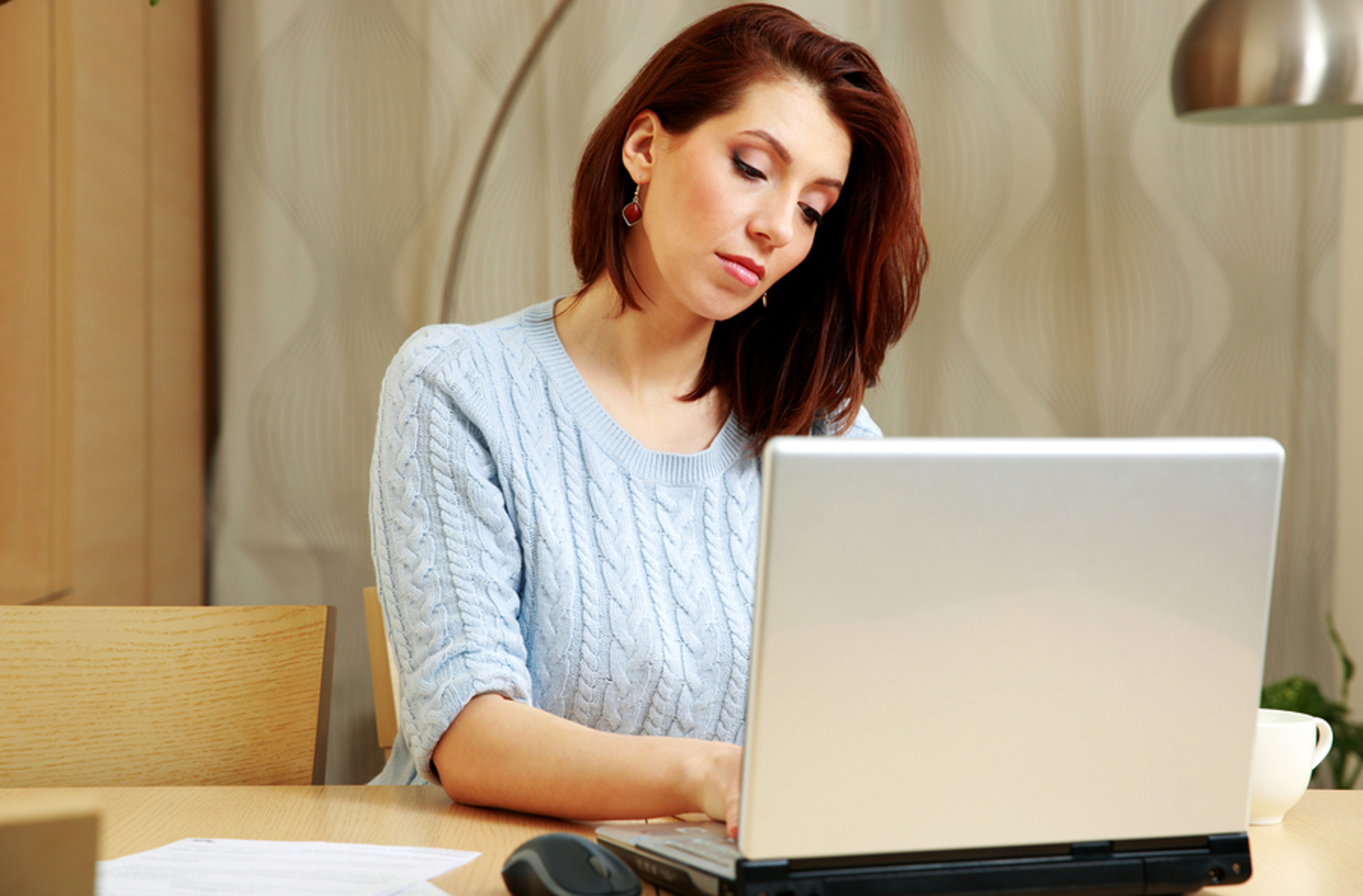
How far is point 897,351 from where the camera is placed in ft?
7.04

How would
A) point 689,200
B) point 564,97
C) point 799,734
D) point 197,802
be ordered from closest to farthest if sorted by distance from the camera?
1. point 799,734
2. point 197,802
3. point 689,200
4. point 564,97

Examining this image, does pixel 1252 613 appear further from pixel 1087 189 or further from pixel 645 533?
pixel 1087 189

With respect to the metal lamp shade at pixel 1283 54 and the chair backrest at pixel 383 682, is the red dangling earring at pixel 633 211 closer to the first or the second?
the chair backrest at pixel 383 682

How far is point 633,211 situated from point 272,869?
2.46 feet

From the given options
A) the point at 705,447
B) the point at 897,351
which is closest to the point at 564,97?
the point at 897,351

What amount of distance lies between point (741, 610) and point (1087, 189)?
1.32 meters

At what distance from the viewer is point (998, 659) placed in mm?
540

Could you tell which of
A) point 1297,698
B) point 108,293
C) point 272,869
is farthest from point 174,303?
point 1297,698

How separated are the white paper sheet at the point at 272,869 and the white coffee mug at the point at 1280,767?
519 millimetres

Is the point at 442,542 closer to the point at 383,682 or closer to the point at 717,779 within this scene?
the point at 717,779

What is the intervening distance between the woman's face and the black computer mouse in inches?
25.6

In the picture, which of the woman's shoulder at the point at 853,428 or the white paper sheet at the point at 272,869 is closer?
the white paper sheet at the point at 272,869

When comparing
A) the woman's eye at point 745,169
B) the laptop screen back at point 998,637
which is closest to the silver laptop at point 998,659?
the laptop screen back at point 998,637

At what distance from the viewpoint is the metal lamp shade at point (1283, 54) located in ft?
4.75
